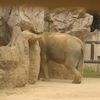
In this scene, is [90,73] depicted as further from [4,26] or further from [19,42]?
[19,42]

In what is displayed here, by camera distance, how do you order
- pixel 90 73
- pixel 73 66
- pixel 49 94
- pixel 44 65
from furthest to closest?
pixel 90 73
pixel 44 65
pixel 73 66
pixel 49 94

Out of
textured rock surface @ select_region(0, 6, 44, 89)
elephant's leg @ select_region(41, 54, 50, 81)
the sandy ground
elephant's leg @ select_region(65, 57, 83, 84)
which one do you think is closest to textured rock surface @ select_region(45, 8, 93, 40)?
elephant's leg @ select_region(41, 54, 50, 81)

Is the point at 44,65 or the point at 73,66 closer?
the point at 73,66

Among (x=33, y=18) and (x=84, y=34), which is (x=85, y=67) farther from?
(x=33, y=18)

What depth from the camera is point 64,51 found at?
566 cm

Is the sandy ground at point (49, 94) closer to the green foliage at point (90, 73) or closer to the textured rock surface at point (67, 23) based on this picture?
the textured rock surface at point (67, 23)

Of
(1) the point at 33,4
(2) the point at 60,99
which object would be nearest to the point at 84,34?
(2) the point at 60,99

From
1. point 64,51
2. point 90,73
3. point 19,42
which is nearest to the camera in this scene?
point 19,42

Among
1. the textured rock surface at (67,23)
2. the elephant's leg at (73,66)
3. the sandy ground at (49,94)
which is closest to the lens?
the sandy ground at (49,94)

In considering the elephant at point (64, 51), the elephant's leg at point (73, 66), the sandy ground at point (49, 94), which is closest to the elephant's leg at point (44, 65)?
the elephant at point (64, 51)

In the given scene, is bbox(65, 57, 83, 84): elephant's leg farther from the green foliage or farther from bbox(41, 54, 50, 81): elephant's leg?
the green foliage

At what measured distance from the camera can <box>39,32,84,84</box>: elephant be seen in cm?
548

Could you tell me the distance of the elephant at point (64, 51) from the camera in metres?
5.48

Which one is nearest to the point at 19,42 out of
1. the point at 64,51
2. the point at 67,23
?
Answer: the point at 64,51
